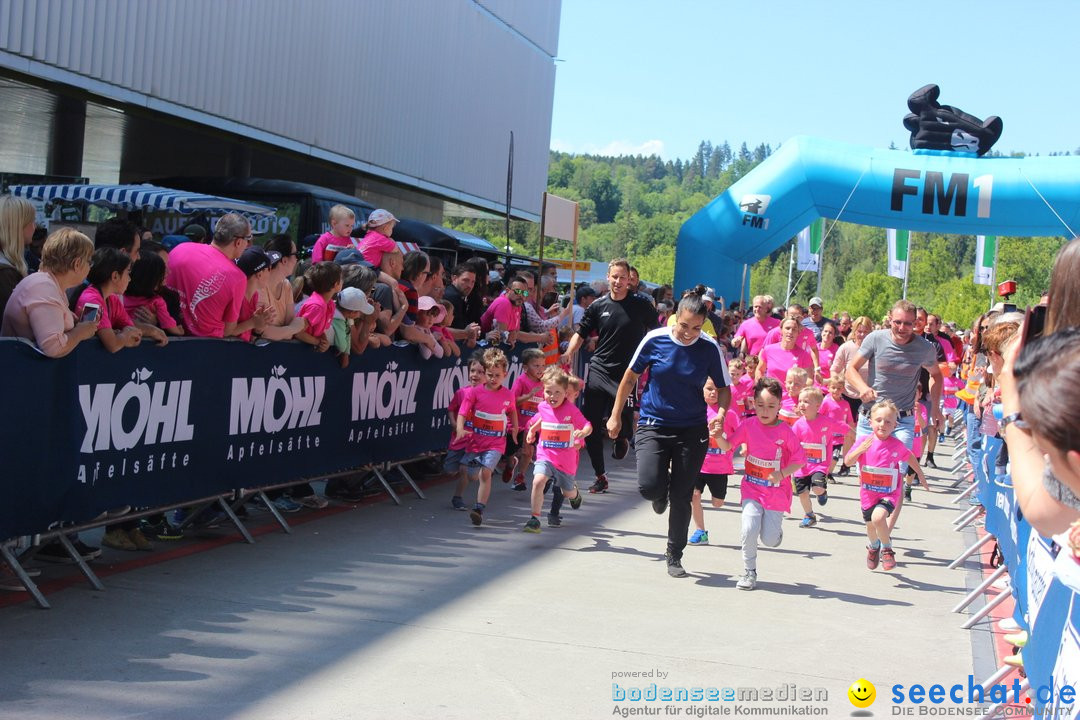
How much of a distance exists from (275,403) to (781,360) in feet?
22.9

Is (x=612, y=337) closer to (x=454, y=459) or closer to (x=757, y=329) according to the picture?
(x=454, y=459)

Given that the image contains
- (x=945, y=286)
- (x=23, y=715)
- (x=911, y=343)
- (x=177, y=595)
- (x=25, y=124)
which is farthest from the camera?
(x=945, y=286)

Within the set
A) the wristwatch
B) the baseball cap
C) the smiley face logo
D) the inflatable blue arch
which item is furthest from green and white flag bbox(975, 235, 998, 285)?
the wristwatch

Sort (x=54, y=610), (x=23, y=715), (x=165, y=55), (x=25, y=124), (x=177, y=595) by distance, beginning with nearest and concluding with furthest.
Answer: (x=23, y=715) < (x=54, y=610) < (x=177, y=595) < (x=165, y=55) < (x=25, y=124)

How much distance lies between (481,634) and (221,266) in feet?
10.5

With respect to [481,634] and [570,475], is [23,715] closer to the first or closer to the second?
[481,634]

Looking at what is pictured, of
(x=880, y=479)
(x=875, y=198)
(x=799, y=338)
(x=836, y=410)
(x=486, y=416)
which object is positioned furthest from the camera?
(x=875, y=198)

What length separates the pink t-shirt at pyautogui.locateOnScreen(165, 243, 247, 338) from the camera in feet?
25.9

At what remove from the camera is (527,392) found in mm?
12008

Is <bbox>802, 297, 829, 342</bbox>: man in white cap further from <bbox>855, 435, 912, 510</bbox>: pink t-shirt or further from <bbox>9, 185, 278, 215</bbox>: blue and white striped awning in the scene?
<bbox>9, 185, 278, 215</bbox>: blue and white striped awning

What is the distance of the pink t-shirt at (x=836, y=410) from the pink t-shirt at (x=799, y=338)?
3.07ft

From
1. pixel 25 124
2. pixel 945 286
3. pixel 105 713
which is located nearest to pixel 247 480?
pixel 105 713

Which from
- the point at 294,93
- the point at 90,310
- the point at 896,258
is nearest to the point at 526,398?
the point at 90,310

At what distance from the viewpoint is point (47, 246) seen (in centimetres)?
645
